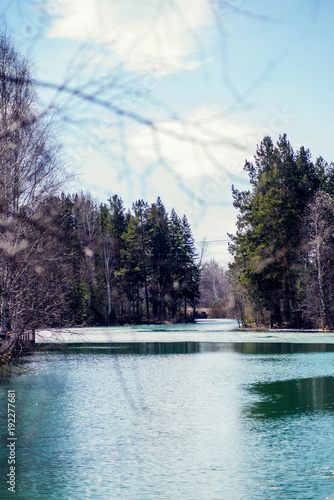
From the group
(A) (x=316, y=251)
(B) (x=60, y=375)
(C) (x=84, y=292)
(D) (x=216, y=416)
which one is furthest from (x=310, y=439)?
(C) (x=84, y=292)

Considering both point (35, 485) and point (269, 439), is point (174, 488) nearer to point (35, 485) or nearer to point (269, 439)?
point (35, 485)

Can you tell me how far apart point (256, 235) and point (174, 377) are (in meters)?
29.9

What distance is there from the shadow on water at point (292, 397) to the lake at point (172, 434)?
0.08ft

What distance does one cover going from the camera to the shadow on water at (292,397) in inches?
464

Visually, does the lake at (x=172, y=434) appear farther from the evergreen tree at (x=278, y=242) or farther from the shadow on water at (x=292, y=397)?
the evergreen tree at (x=278, y=242)

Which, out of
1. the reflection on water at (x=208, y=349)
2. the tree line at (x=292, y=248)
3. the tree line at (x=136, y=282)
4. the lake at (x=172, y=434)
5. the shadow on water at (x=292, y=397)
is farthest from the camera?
the tree line at (x=136, y=282)

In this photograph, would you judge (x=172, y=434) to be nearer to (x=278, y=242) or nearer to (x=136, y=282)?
(x=278, y=242)

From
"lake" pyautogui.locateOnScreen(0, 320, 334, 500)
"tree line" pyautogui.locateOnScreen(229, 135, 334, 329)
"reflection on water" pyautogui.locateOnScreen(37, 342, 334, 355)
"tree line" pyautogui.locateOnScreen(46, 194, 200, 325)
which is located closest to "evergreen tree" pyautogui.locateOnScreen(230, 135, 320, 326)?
"tree line" pyautogui.locateOnScreen(229, 135, 334, 329)

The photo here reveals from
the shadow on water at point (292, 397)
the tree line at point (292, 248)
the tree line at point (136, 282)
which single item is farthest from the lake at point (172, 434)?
the tree line at point (136, 282)

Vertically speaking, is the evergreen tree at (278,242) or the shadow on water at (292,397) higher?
the evergreen tree at (278,242)

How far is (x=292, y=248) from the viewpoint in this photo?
148 feet

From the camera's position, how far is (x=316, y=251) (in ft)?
135

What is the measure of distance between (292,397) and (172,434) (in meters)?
4.63

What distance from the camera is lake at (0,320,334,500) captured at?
24.2 feet
